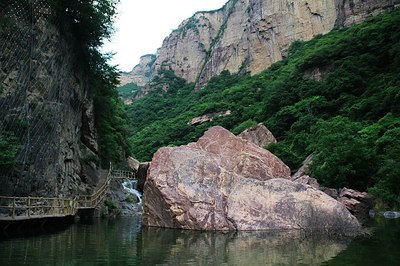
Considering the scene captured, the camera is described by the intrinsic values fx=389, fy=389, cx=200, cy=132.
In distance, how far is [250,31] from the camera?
3910 inches

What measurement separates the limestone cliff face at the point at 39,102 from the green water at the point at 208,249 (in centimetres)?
668

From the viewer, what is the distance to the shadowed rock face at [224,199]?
14.0 m

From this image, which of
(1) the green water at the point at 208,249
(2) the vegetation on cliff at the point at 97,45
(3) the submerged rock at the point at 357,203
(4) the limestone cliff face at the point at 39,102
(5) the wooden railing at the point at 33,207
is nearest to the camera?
(1) the green water at the point at 208,249

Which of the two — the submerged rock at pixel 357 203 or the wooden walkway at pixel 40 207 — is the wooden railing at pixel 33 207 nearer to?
the wooden walkway at pixel 40 207

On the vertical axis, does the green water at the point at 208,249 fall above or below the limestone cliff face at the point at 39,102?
below

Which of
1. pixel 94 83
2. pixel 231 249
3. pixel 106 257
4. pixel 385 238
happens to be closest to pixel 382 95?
pixel 94 83

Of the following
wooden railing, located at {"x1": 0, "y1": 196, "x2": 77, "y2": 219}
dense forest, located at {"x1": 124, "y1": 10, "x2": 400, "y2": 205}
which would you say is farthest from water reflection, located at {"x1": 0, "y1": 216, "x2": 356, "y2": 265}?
dense forest, located at {"x1": 124, "y1": 10, "x2": 400, "y2": 205}

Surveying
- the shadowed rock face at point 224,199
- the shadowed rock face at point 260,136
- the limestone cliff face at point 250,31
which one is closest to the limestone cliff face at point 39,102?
the shadowed rock face at point 224,199

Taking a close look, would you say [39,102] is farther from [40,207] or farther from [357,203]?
[357,203]

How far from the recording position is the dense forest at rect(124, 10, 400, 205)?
2645 cm

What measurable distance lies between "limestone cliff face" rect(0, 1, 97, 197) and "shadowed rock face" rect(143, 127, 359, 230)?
6367 mm

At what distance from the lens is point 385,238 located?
1183cm

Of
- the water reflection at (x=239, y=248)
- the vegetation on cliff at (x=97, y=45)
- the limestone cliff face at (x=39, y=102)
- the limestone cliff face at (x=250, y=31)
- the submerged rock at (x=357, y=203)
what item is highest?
the limestone cliff face at (x=250, y=31)

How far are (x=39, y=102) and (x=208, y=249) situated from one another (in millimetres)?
14243
